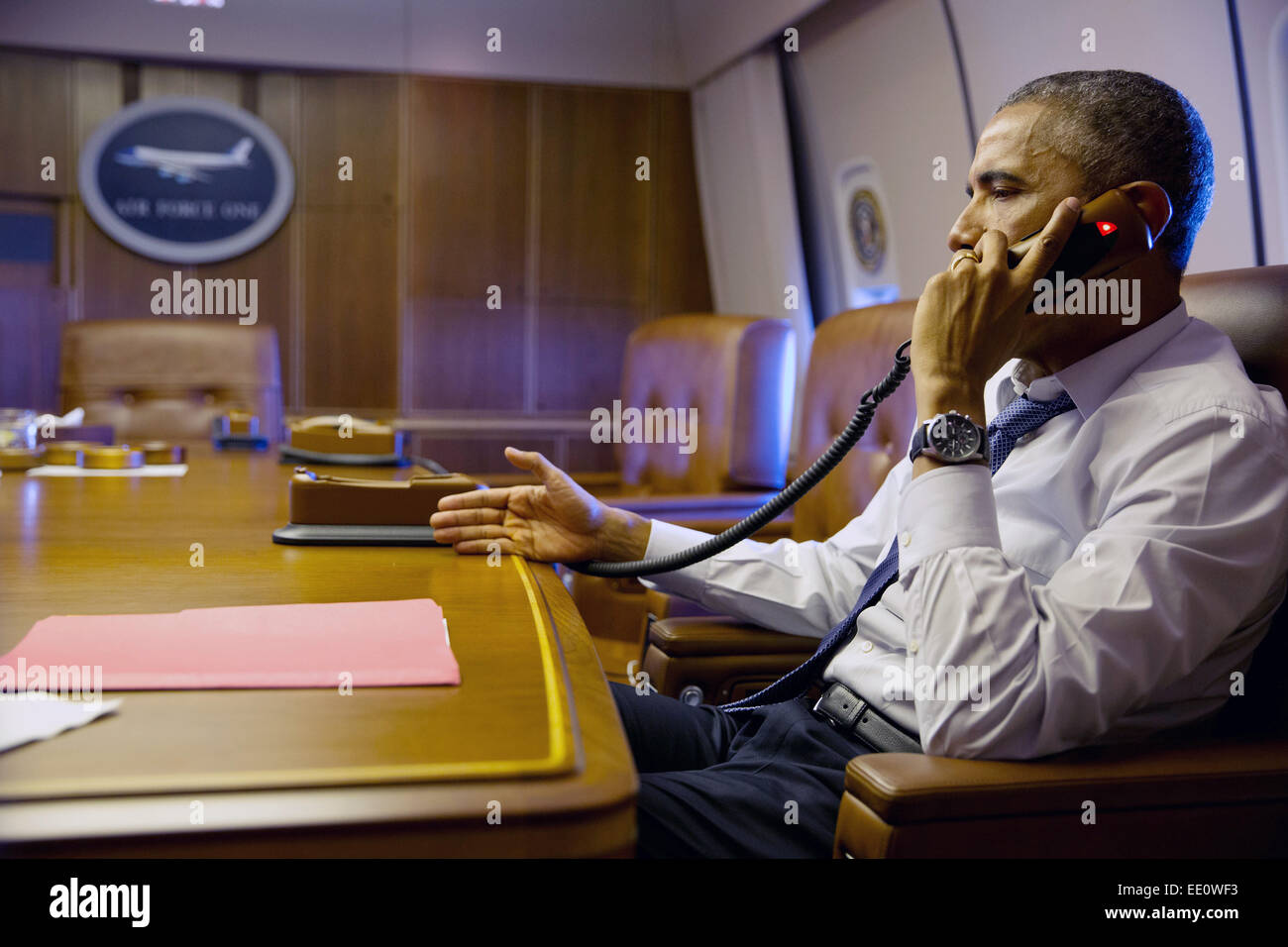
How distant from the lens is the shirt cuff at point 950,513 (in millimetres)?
1058

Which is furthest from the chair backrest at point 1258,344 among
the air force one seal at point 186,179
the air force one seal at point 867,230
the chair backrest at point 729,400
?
the air force one seal at point 186,179

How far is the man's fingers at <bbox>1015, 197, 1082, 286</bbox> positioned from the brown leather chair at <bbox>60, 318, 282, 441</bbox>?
294 centimetres

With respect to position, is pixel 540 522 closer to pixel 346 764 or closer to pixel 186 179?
pixel 346 764

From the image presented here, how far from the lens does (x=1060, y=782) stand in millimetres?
887

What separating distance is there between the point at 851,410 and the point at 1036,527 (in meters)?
1.08

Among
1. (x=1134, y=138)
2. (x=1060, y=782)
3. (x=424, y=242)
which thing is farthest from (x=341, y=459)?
(x=424, y=242)

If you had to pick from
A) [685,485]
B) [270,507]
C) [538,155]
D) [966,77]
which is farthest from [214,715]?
[538,155]

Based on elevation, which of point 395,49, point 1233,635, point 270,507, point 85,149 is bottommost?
point 1233,635

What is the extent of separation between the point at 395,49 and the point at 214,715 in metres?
5.11

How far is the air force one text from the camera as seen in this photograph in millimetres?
5047

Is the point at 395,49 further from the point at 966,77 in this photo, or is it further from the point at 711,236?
the point at 966,77

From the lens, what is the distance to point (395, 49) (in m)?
5.17
